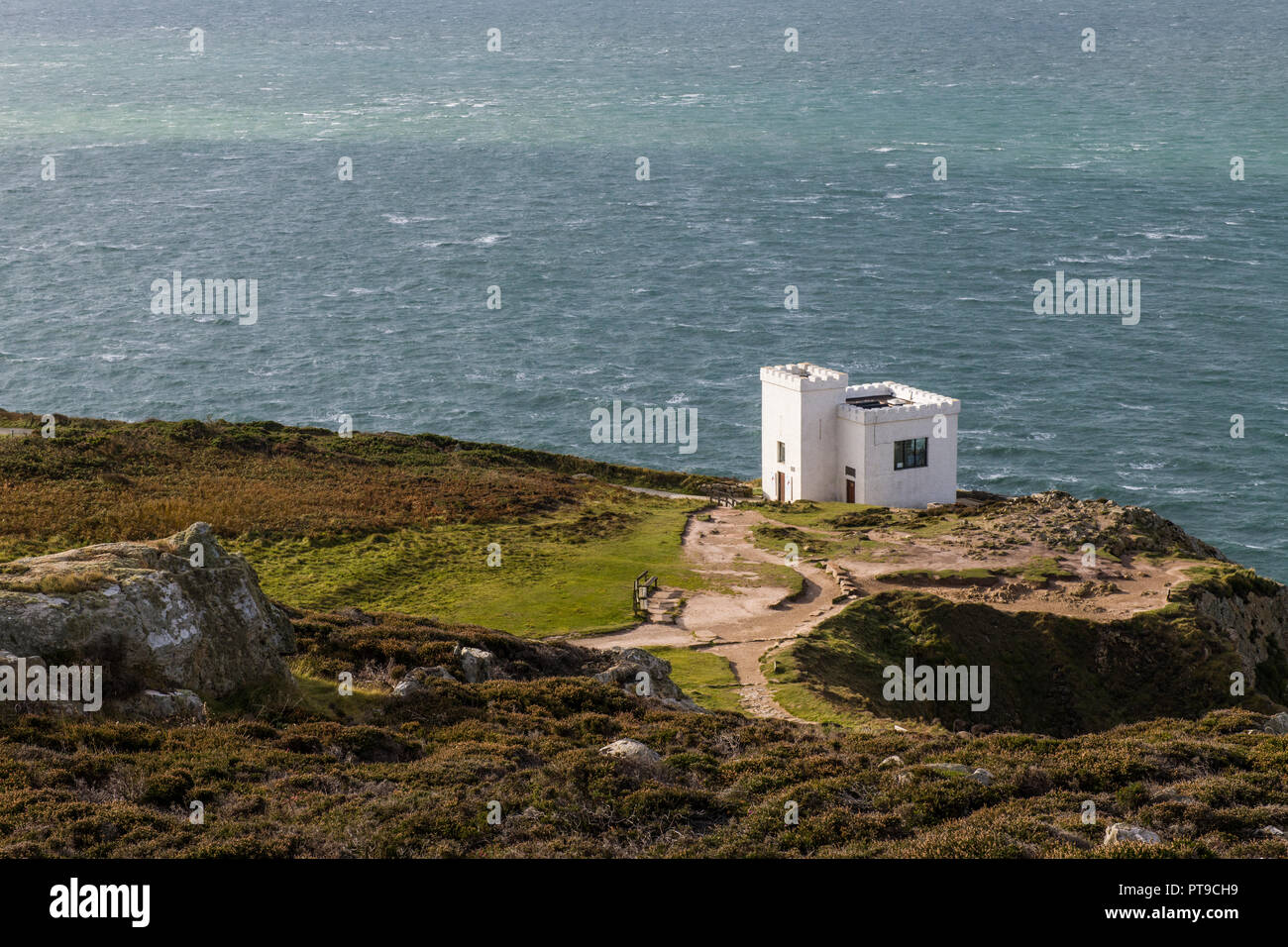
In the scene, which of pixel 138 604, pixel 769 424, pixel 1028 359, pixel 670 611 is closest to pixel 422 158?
pixel 1028 359

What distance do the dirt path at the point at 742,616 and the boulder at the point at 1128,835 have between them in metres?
17.1

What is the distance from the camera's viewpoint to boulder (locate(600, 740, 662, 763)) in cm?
2916

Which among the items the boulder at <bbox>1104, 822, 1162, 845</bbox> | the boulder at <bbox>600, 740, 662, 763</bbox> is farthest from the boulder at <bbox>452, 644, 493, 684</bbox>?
the boulder at <bbox>1104, 822, 1162, 845</bbox>

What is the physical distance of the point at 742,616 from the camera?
5434 centimetres

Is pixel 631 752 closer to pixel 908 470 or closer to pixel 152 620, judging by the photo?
pixel 152 620

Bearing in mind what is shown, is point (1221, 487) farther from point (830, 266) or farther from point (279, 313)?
point (279, 313)

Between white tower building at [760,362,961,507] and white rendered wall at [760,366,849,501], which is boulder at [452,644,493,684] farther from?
white rendered wall at [760,366,849,501]

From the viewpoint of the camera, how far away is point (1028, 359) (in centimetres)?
11944

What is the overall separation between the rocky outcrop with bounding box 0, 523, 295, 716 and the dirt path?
16434 mm

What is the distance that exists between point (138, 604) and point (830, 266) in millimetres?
121839

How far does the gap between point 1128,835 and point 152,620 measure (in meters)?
20.1

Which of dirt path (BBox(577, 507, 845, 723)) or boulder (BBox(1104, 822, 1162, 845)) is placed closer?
boulder (BBox(1104, 822, 1162, 845))

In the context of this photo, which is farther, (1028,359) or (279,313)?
(279,313)

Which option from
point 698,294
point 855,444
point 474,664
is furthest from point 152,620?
point 698,294
